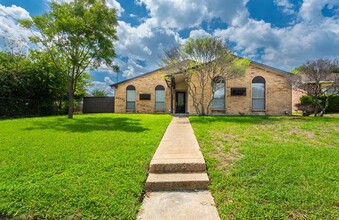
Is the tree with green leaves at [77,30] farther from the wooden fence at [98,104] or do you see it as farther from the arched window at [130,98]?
the wooden fence at [98,104]

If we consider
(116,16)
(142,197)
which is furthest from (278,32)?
(142,197)

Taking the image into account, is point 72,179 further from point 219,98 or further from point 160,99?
point 160,99

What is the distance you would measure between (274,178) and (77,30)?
38.6 ft

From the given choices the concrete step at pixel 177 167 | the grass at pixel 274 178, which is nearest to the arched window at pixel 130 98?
the grass at pixel 274 178

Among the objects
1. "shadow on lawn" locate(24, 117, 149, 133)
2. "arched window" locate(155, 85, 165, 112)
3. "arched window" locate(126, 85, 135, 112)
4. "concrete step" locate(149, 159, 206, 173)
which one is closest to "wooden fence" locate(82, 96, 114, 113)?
"arched window" locate(126, 85, 135, 112)

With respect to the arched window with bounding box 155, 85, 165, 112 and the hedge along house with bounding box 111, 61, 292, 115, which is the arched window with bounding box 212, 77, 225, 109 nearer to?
the hedge along house with bounding box 111, 61, 292, 115

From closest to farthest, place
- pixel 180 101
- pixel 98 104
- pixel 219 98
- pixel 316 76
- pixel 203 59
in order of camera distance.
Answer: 1. pixel 316 76
2. pixel 203 59
3. pixel 219 98
4. pixel 180 101
5. pixel 98 104

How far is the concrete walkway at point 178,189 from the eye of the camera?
282cm

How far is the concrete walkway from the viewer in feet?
9.25

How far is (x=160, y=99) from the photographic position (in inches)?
801

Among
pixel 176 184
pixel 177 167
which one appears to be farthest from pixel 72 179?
pixel 177 167

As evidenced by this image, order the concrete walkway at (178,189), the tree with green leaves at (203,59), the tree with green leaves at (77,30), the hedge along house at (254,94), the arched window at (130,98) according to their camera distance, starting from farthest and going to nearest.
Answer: the arched window at (130,98)
the hedge along house at (254,94)
the tree with green leaves at (203,59)
the tree with green leaves at (77,30)
the concrete walkway at (178,189)

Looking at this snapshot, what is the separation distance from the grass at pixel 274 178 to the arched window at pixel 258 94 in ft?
36.0

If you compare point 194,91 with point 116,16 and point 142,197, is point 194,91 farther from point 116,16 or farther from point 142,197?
point 142,197
